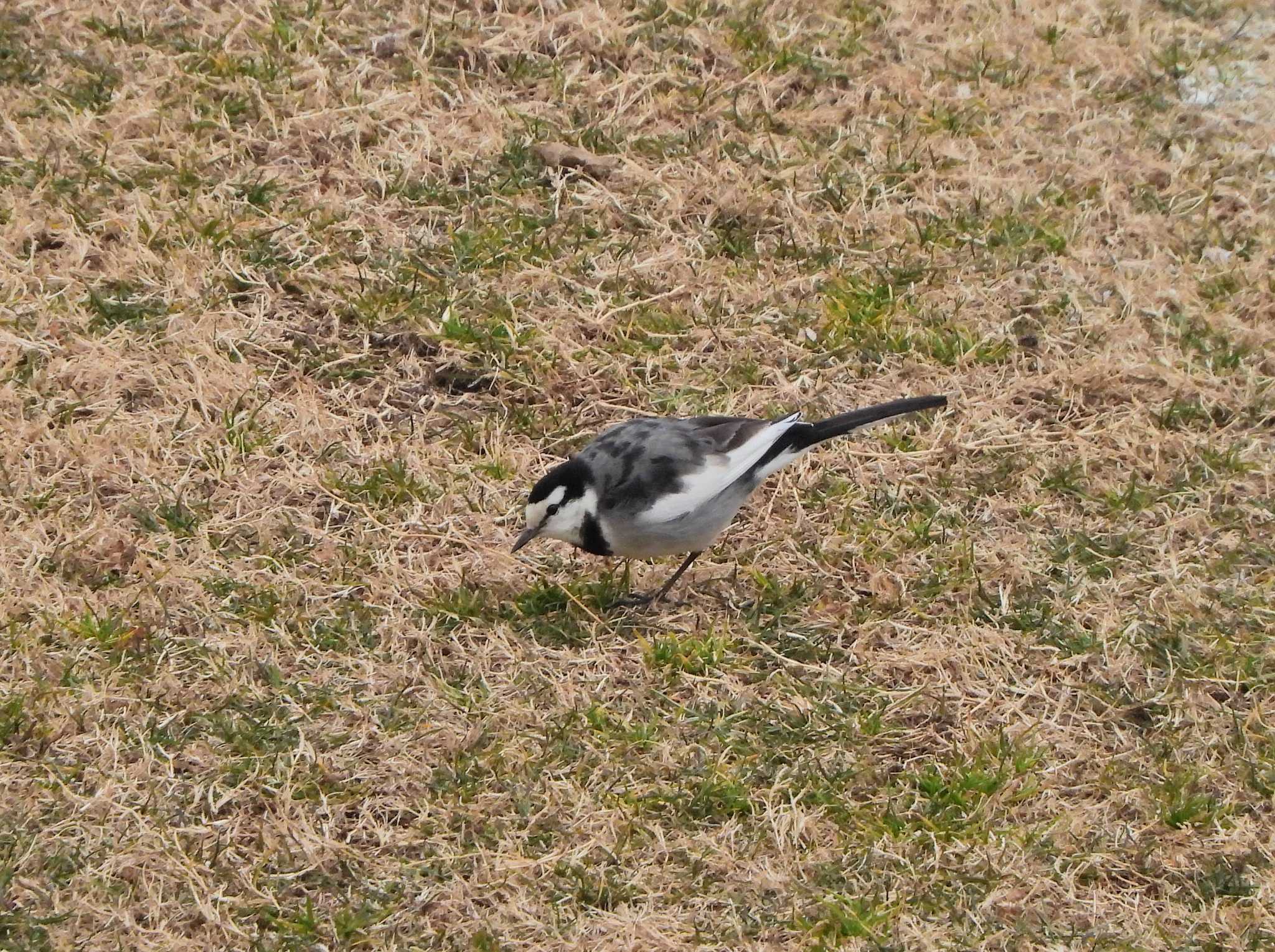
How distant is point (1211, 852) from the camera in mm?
4234

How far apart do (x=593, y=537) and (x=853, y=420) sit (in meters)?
0.97

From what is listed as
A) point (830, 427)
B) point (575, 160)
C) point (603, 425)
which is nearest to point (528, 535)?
point (603, 425)

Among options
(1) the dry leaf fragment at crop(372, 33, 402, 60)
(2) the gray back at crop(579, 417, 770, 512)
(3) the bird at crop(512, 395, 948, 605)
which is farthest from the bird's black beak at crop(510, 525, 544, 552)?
(1) the dry leaf fragment at crop(372, 33, 402, 60)

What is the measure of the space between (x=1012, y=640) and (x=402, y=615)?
1.99 metres

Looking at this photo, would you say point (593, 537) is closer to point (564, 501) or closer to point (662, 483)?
point (564, 501)

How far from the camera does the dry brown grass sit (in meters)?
4.13

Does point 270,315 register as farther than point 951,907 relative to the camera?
Yes

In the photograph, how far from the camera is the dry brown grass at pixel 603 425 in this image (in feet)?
13.5

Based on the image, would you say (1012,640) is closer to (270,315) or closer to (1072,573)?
(1072,573)

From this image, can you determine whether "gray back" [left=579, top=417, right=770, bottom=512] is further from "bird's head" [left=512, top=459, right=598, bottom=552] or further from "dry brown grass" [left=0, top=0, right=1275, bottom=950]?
"dry brown grass" [left=0, top=0, right=1275, bottom=950]

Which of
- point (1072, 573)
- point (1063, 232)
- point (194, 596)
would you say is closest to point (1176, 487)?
point (1072, 573)

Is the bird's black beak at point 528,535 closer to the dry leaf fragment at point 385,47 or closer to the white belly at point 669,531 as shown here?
the white belly at point 669,531

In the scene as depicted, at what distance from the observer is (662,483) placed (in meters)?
4.80

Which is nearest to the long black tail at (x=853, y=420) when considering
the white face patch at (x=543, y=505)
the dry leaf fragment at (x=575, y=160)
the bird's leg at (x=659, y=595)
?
the bird's leg at (x=659, y=595)
